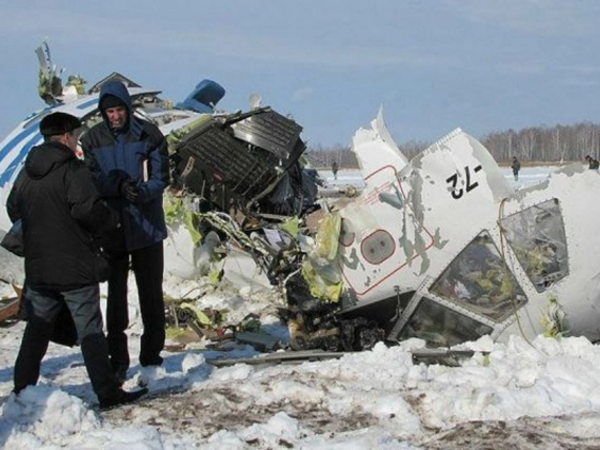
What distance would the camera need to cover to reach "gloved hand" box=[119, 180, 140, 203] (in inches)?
195

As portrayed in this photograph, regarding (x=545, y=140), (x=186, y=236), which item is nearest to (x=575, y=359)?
(x=186, y=236)

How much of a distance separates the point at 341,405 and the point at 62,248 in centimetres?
176

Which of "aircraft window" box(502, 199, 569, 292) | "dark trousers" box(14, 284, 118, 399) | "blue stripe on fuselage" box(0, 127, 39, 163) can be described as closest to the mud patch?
"dark trousers" box(14, 284, 118, 399)

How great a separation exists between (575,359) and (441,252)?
128 cm

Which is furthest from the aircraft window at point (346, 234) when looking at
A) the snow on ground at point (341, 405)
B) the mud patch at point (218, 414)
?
the mud patch at point (218, 414)

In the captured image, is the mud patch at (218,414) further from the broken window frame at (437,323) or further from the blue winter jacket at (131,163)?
the broken window frame at (437,323)

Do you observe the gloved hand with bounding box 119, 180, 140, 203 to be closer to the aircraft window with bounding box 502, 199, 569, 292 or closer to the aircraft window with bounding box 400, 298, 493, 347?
the aircraft window with bounding box 400, 298, 493, 347

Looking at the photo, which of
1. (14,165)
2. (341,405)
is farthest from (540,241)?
(14,165)

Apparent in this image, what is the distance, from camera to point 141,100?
12289 mm

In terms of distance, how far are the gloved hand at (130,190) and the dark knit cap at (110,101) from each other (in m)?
0.51

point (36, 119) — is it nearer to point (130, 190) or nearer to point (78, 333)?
point (130, 190)

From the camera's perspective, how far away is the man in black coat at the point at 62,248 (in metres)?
4.46

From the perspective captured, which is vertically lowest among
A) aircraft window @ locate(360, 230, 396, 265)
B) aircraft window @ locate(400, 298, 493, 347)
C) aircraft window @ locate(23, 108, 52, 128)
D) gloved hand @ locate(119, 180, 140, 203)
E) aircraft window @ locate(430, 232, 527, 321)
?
aircraft window @ locate(400, 298, 493, 347)

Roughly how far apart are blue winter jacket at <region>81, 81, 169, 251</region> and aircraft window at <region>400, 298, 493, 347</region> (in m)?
2.18
